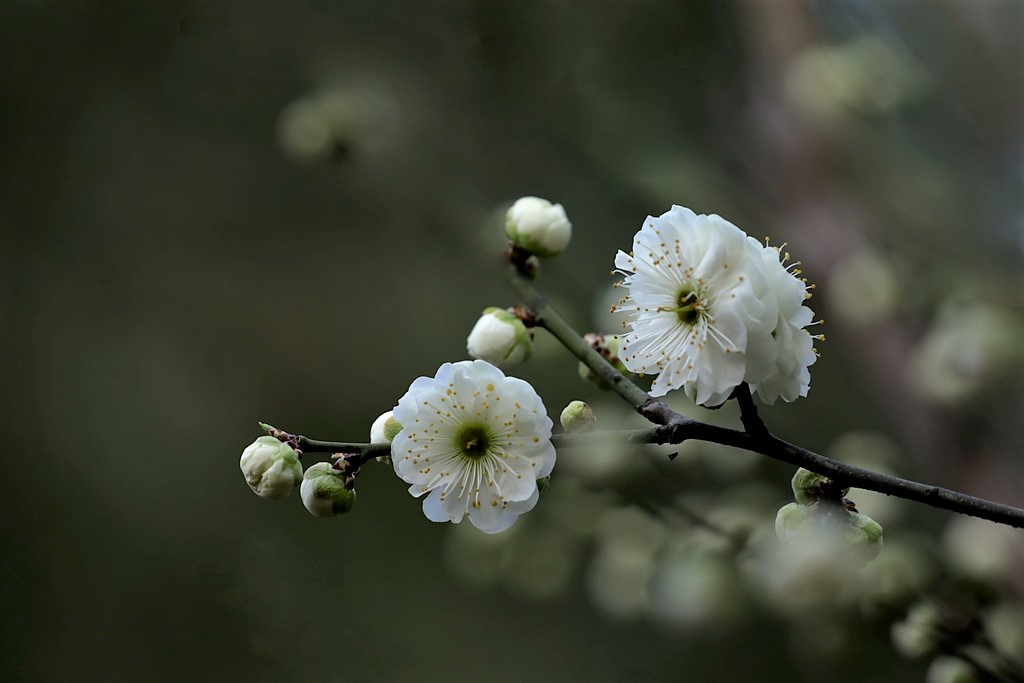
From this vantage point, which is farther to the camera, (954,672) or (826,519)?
(954,672)

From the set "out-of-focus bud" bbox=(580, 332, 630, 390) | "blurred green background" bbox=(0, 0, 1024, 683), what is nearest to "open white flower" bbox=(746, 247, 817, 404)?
"out-of-focus bud" bbox=(580, 332, 630, 390)

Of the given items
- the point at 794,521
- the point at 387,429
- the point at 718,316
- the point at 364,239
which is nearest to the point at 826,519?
the point at 794,521

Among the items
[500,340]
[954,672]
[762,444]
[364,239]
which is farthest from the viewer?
[364,239]

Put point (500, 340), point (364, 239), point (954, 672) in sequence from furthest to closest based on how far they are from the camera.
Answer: point (364, 239) < point (954, 672) < point (500, 340)

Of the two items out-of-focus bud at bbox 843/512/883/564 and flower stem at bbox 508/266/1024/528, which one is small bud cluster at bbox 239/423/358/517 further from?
out-of-focus bud at bbox 843/512/883/564

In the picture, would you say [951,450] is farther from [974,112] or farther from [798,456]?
[798,456]

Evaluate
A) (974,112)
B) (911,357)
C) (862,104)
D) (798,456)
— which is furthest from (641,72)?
(798,456)

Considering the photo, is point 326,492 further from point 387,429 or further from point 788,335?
point 788,335
